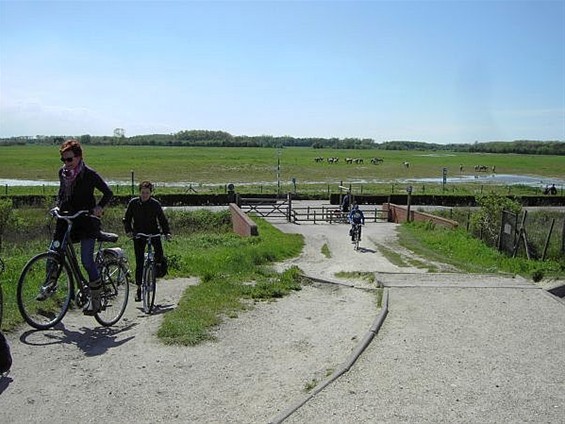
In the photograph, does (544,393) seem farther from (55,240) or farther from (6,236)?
(6,236)

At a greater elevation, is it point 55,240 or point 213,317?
point 55,240

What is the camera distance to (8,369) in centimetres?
511

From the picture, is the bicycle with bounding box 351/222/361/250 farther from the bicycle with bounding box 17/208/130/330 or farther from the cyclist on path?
the cyclist on path

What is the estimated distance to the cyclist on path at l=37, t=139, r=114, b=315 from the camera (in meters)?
6.23

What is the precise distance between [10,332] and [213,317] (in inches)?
87.6

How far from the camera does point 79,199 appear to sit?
20.6 ft

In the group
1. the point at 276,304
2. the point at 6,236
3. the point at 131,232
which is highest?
the point at 131,232

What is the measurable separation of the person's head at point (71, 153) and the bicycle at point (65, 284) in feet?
1.65

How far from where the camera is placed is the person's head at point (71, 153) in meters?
6.14

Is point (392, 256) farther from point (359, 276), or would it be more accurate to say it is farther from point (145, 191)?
point (145, 191)

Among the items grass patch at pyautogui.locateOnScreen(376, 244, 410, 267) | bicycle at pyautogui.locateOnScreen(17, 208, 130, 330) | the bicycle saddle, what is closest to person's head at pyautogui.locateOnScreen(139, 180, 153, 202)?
bicycle at pyautogui.locateOnScreen(17, 208, 130, 330)

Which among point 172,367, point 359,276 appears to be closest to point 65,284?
point 172,367

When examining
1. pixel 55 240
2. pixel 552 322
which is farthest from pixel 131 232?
pixel 552 322

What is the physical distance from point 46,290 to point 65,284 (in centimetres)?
38
